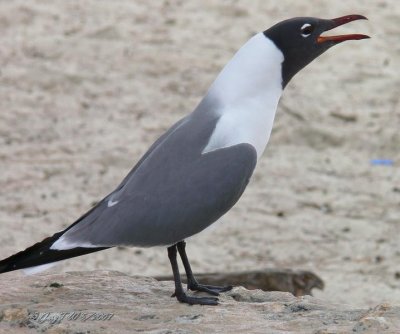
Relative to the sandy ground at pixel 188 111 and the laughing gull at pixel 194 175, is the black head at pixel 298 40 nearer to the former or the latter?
the laughing gull at pixel 194 175

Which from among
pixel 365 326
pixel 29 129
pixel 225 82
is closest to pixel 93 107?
pixel 29 129

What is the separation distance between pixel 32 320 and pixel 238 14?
599 centimetres

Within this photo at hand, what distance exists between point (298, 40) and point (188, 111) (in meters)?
3.66

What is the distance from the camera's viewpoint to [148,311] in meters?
3.46

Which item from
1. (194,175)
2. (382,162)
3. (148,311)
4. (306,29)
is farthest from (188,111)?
(148,311)

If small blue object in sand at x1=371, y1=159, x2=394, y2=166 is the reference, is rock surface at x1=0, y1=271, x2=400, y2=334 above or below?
below

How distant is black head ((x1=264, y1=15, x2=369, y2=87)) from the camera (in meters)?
3.86

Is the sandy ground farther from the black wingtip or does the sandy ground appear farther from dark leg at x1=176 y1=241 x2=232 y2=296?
the black wingtip

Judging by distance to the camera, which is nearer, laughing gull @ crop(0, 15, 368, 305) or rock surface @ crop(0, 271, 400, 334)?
rock surface @ crop(0, 271, 400, 334)

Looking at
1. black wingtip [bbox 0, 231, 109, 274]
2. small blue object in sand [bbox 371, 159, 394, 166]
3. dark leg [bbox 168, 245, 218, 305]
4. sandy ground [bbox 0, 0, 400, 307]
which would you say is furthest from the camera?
small blue object in sand [bbox 371, 159, 394, 166]

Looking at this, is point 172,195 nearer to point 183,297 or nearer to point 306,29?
point 183,297

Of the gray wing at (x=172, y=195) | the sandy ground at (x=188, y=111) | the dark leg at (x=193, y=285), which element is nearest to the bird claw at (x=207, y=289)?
the dark leg at (x=193, y=285)

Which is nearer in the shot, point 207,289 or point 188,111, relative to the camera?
point 207,289

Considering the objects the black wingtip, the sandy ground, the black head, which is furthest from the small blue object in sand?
the black wingtip
